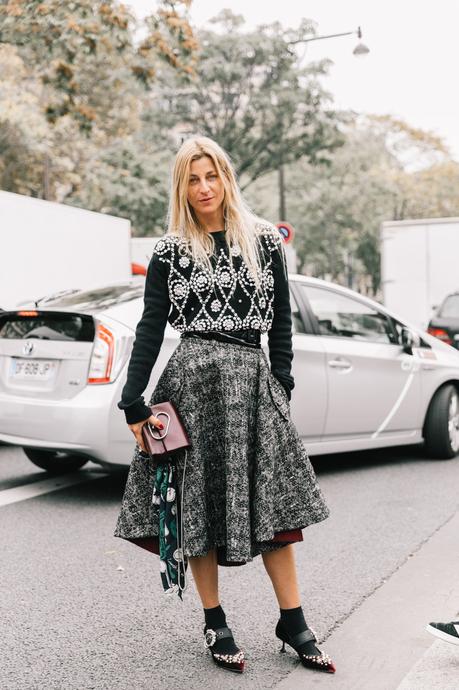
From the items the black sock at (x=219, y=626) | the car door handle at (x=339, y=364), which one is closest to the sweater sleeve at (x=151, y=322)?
the black sock at (x=219, y=626)

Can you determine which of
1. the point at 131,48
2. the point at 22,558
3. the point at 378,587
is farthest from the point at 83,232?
the point at 378,587

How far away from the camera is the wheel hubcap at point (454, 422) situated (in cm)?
783

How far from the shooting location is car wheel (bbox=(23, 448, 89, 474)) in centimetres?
714

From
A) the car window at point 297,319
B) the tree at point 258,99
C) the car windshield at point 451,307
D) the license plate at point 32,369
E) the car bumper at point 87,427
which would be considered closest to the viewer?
the car bumper at point 87,427

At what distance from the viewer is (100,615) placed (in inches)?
155

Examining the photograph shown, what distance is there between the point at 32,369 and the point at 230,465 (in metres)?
3.42

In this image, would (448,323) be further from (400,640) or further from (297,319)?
(400,640)

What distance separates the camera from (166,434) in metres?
3.17

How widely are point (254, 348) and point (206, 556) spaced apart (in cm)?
73

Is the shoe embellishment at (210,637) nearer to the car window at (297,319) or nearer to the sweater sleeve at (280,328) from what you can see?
the sweater sleeve at (280,328)

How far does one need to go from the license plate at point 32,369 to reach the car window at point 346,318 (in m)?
1.95

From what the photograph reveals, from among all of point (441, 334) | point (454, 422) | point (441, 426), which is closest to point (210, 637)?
point (441, 426)

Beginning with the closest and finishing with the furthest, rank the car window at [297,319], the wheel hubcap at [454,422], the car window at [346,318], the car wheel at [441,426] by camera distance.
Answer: the car window at [297,319] → the car window at [346,318] → the car wheel at [441,426] → the wheel hubcap at [454,422]

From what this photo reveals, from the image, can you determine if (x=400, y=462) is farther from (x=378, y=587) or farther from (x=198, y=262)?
(x=198, y=262)
